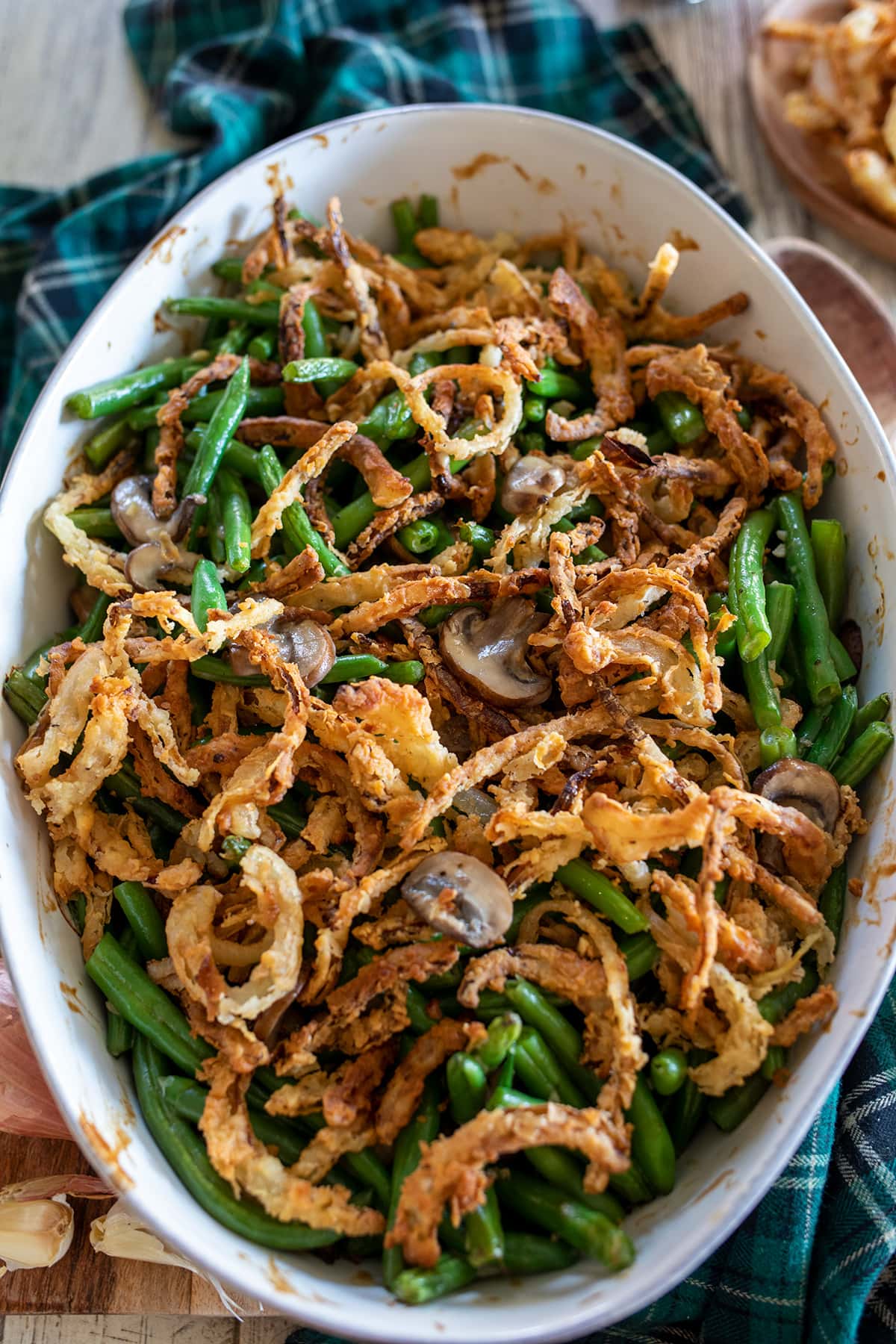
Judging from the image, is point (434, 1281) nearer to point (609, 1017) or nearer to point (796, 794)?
point (609, 1017)

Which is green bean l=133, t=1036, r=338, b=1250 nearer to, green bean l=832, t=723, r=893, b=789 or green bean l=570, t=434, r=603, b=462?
green bean l=832, t=723, r=893, b=789

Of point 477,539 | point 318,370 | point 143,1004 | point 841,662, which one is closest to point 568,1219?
point 143,1004

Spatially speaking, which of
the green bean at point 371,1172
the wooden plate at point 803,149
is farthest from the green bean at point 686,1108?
the wooden plate at point 803,149

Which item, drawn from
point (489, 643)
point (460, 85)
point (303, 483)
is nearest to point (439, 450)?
point (303, 483)

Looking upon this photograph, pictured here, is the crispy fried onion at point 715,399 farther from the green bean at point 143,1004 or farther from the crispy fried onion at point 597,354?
the green bean at point 143,1004

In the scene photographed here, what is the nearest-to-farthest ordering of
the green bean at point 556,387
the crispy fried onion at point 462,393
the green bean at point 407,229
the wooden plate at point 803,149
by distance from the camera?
the crispy fried onion at point 462,393
the green bean at point 556,387
the green bean at point 407,229
the wooden plate at point 803,149
